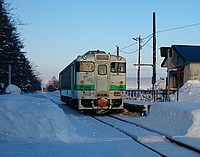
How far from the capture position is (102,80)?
822 inches

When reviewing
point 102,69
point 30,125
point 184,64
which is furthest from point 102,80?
point 184,64

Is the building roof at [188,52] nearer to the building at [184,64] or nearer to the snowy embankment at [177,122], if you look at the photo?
the building at [184,64]

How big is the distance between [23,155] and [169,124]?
7.16 metres

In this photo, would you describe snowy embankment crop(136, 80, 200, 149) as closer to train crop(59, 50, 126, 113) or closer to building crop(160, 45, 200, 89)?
train crop(59, 50, 126, 113)

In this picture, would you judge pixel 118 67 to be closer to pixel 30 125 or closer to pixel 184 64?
pixel 30 125

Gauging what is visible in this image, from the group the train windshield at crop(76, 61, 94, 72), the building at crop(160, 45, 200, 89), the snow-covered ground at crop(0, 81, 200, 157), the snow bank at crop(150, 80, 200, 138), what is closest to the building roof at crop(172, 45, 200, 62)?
the building at crop(160, 45, 200, 89)

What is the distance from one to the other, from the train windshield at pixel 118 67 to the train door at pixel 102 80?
1.41 feet

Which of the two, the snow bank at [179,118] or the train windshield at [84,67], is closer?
the snow bank at [179,118]

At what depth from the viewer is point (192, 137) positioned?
11.2 m

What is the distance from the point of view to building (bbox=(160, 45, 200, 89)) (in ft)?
132

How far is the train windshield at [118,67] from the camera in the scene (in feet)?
69.2

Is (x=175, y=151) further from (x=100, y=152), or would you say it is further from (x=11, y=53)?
(x=11, y=53)

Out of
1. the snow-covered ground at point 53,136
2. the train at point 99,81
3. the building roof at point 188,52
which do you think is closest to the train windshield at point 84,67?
the train at point 99,81

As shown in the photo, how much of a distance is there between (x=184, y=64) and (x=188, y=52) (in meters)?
1.83
